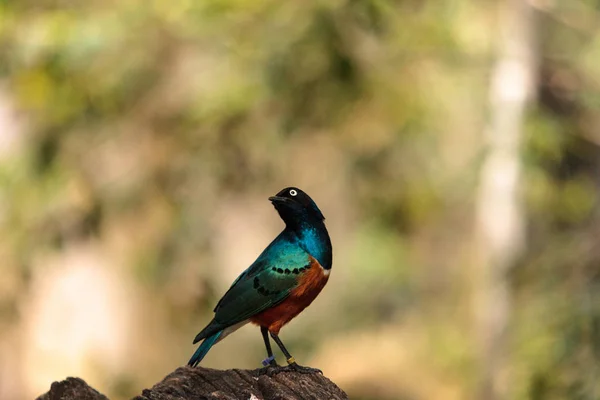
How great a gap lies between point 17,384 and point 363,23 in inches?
250

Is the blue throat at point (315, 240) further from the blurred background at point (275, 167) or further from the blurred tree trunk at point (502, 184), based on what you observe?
the blurred tree trunk at point (502, 184)

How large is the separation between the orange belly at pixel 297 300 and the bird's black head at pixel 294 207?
165 mm

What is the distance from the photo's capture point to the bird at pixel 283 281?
3.58m

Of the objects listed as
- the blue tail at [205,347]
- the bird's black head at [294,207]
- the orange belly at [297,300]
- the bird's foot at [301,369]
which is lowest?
the bird's foot at [301,369]

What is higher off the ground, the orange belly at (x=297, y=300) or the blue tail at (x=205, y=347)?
the orange belly at (x=297, y=300)

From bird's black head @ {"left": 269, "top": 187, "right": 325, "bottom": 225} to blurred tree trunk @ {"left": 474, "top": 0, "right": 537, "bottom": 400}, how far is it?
6.58 m

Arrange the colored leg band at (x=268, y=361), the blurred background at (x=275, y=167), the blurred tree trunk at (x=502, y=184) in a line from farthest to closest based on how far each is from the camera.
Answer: the blurred tree trunk at (x=502, y=184) → the blurred background at (x=275, y=167) → the colored leg band at (x=268, y=361)

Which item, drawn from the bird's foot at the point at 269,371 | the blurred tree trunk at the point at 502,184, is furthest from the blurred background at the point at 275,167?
the bird's foot at the point at 269,371

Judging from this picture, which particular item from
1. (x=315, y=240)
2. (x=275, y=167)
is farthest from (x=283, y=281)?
(x=275, y=167)

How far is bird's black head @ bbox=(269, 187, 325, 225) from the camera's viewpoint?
3.58 meters

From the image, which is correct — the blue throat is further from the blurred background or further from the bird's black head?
the blurred background

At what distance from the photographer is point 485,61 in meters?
11.6

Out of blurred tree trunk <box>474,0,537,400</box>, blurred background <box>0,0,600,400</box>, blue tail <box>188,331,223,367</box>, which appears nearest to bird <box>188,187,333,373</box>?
blue tail <box>188,331,223,367</box>

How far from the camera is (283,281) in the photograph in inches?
142
